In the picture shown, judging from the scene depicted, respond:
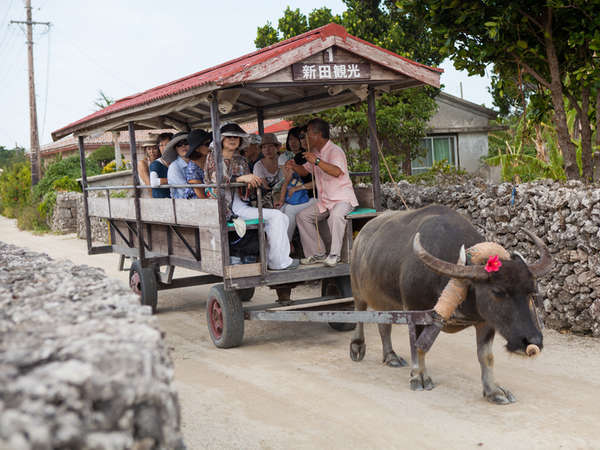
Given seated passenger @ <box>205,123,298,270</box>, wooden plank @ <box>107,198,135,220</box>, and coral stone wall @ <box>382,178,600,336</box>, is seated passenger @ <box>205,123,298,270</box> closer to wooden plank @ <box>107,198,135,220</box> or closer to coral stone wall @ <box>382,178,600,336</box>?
coral stone wall @ <box>382,178,600,336</box>

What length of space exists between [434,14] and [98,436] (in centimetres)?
699

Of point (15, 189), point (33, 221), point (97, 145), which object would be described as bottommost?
point (33, 221)

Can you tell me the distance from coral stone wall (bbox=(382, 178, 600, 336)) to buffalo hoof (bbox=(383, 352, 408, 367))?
167cm

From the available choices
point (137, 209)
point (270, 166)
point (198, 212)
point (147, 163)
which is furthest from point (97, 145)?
point (198, 212)

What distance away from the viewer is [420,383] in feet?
14.7

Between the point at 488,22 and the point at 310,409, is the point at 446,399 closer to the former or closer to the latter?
the point at 310,409

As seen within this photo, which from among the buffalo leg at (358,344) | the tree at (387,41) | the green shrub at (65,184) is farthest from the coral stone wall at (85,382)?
the green shrub at (65,184)

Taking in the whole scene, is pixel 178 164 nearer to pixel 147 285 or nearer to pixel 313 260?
pixel 147 285

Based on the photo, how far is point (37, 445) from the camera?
1.22 metres

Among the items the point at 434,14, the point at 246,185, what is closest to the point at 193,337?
the point at 246,185

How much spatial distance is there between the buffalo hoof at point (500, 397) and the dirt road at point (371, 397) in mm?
56

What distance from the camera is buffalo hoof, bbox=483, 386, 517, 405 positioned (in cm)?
420

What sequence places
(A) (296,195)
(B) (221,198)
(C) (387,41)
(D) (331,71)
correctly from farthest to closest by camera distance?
1. (C) (387,41)
2. (A) (296,195)
3. (D) (331,71)
4. (B) (221,198)

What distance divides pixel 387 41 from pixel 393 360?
8.77 meters
